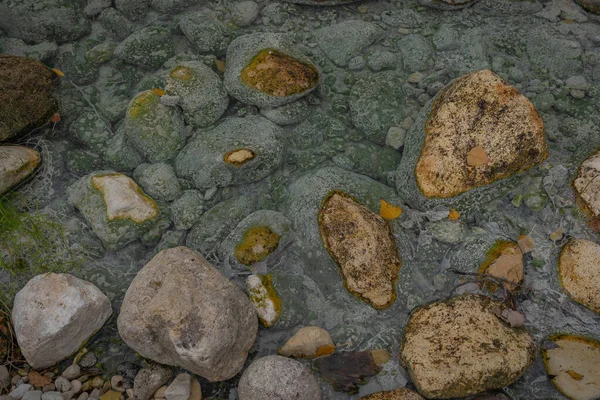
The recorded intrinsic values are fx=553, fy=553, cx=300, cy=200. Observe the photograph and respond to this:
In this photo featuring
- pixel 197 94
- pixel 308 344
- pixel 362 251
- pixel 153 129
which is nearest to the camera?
pixel 308 344

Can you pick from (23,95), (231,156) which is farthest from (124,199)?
(23,95)

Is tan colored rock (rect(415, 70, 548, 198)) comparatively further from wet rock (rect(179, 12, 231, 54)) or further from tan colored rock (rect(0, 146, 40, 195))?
tan colored rock (rect(0, 146, 40, 195))

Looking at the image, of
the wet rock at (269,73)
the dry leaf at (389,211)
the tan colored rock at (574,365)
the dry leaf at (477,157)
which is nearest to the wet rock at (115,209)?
the wet rock at (269,73)

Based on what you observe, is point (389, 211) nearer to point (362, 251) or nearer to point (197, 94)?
point (362, 251)

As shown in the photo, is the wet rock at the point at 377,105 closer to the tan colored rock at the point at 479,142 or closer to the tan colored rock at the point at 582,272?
the tan colored rock at the point at 479,142

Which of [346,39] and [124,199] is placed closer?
[124,199]

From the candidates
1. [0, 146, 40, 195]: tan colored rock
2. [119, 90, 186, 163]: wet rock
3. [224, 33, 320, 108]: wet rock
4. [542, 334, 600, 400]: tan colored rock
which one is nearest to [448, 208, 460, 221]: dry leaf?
[542, 334, 600, 400]: tan colored rock
